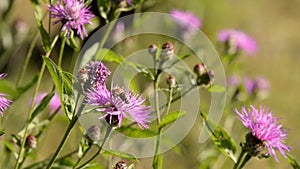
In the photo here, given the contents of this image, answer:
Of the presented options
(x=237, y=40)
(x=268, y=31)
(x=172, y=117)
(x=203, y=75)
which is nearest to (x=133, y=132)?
(x=172, y=117)

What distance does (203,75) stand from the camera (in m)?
1.04

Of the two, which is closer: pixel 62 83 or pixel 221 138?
pixel 62 83

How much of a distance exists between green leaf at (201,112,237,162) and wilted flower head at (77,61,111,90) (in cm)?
20

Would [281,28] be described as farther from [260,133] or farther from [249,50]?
[260,133]

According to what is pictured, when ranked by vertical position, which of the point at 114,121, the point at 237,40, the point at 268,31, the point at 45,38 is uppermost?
the point at 268,31

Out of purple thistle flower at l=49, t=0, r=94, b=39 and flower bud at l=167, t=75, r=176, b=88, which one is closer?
purple thistle flower at l=49, t=0, r=94, b=39

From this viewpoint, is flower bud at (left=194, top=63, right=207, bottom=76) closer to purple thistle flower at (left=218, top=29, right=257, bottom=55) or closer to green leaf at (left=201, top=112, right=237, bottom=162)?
green leaf at (left=201, top=112, right=237, bottom=162)

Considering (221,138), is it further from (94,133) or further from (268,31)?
(268,31)

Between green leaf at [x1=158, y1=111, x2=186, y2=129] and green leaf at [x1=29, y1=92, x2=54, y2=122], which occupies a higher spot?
green leaf at [x1=158, y1=111, x2=186, y2=129]

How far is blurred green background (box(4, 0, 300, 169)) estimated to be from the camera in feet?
8.83

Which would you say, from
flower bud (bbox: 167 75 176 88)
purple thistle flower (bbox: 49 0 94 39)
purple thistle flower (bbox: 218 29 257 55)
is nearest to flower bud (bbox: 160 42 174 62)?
flower bud (bbox: 167 75 176 88)

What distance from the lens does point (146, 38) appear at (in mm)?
2803

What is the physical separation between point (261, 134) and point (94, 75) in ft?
0.95

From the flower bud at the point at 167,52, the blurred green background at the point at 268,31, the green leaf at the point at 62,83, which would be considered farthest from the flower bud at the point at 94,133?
the blurred green background at the point at 268,31
